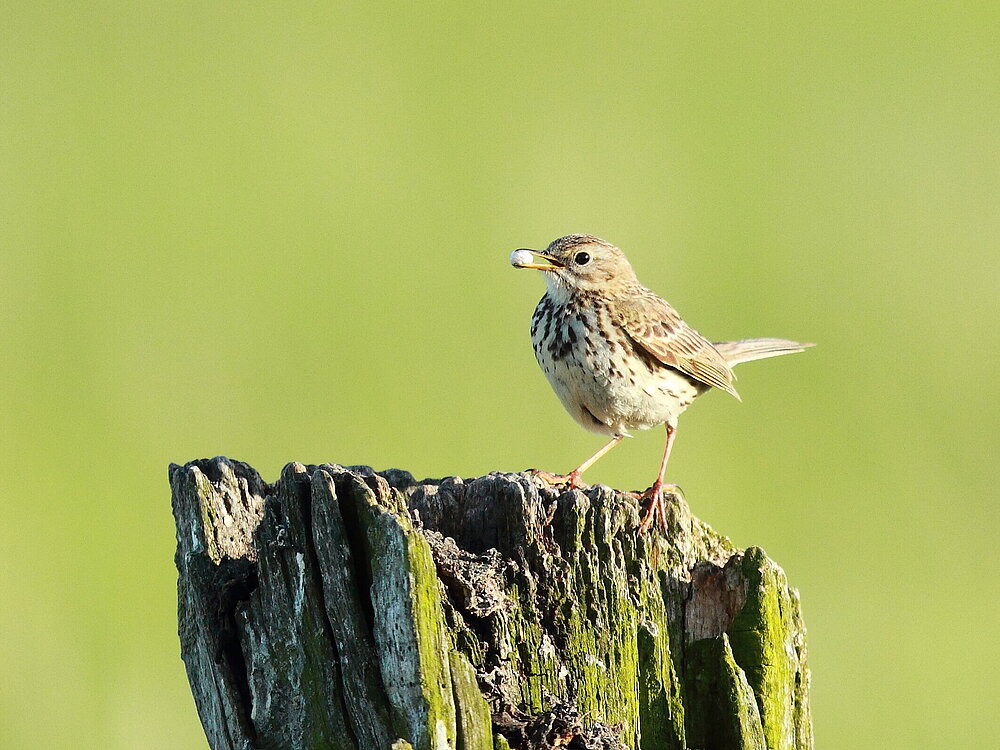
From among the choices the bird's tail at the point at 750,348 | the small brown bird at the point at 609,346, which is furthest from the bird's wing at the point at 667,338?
the bird's tail at the point at 750,348

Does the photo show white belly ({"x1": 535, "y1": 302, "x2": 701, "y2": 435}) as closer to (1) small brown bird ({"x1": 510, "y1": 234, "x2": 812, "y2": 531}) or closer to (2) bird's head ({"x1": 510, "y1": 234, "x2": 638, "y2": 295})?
(1) small brown bird ({"x1": 510, "y1": 234, "x2": 812, "y2": 531})

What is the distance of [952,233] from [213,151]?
29.4 ft

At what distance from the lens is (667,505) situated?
5.29 metres

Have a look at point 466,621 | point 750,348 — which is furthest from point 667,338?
point 466,621

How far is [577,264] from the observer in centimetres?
799

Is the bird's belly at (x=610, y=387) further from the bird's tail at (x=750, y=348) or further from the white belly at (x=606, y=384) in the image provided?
the bird's tail at (x=750, y=348)

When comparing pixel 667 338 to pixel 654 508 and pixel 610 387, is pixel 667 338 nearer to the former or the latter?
pixel 610 387

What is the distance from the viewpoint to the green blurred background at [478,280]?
1253 centimetres

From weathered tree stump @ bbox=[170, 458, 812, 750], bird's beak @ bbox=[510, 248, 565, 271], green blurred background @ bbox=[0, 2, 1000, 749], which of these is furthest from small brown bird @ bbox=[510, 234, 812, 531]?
green blurred background @ bbox=[0, 2, 1000, 749]

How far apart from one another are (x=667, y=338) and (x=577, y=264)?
0.63 meters

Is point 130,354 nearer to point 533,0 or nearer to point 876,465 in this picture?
point 876,465

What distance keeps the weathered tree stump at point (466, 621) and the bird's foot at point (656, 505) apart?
50 mm

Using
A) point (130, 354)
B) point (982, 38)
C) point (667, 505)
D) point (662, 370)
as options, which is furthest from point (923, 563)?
point (982, 38)

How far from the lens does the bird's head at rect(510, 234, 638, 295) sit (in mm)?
7914
